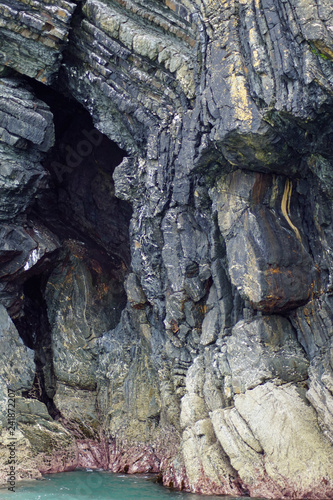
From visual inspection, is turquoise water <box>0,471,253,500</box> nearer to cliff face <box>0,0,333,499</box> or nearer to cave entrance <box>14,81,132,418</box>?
cliff face <box>0,0,333,499</box>

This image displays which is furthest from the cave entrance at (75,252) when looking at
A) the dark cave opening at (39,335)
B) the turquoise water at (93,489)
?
the turquoise water at (93,489)

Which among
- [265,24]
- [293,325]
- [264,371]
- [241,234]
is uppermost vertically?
[265,24]

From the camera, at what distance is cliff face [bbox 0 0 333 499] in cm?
792

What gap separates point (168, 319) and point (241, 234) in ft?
7.69

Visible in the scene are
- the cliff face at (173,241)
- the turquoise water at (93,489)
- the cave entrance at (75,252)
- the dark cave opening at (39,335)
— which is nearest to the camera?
the cliff face at (173,241)

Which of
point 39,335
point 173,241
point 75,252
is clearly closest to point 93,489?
point 173,241

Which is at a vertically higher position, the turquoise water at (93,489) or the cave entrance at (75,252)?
the cave entrance at (75,252)

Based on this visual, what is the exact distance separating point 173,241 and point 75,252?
409 centimetres

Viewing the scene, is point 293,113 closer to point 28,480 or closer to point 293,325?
point 293,325

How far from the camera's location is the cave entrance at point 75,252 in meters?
13.0

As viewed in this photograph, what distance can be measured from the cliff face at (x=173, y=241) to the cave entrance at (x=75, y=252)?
0.04 metres

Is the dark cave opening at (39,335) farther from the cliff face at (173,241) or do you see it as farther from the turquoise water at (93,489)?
the turquoise water at (93,489)

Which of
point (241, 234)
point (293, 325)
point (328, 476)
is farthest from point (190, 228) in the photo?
point (328, 476)

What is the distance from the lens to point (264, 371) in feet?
28.0
